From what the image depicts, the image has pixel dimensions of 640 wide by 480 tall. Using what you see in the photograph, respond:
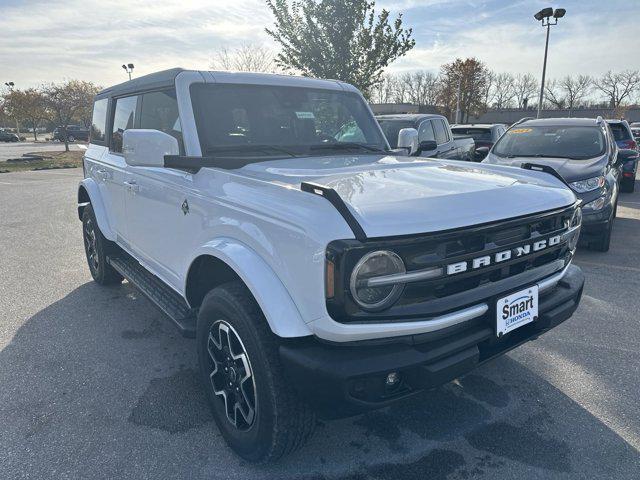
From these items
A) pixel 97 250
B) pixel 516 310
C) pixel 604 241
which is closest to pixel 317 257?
pixel 516 310

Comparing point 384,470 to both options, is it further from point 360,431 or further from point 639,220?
point 639,220

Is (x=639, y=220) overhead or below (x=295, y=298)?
below

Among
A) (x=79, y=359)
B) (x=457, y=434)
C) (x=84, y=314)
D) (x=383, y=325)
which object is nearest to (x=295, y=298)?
(x=383, y=325)

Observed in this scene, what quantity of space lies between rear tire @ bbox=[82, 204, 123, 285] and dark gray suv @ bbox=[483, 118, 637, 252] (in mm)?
4408

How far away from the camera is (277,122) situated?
325cm

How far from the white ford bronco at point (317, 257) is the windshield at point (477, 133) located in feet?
34.9

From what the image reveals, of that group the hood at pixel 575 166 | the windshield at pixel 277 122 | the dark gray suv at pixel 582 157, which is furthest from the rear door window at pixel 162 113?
the hood at pixel 575 166

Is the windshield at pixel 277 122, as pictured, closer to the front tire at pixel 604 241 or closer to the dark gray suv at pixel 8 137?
the front tire at pixel 604 241

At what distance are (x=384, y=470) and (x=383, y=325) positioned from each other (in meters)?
0.91

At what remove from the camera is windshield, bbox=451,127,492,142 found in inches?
512

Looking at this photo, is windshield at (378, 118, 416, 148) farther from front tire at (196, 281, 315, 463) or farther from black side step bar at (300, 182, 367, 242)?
black side step bar at (300, 182, 367, 242)

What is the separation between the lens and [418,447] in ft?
8.06

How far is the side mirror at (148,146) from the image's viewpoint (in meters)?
2.59

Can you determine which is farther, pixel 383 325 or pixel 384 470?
pixel 384 470
